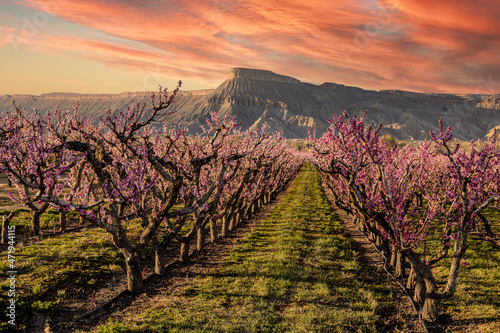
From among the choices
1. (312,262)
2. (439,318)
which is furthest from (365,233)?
(439,318)

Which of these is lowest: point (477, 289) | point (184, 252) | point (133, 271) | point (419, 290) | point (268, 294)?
point (268, 294)

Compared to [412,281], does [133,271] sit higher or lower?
higher

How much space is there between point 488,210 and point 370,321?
94.3 ft

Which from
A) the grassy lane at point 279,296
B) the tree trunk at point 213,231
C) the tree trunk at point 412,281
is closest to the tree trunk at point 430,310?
the grassy lane at point 279,296

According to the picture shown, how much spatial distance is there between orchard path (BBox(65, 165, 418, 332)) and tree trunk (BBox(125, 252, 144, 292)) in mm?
530

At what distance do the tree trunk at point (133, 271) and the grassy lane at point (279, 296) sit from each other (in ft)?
4.70

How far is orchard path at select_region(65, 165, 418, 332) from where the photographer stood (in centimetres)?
927

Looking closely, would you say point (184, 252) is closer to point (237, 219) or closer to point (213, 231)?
point (213, 231)

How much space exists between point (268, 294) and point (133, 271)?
17.8 ft

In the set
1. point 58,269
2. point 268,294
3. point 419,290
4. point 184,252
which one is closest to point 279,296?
point 268,294

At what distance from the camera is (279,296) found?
1118 centimetres

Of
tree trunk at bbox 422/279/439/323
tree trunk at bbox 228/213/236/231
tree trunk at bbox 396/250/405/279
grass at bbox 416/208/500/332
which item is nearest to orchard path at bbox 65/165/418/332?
tree trunk at bbox 422/279/439/323

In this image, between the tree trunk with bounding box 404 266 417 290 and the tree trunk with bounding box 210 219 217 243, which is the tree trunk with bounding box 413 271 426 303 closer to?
the tree trunk with bounding box 404 266 417 290

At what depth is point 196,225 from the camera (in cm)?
1408
